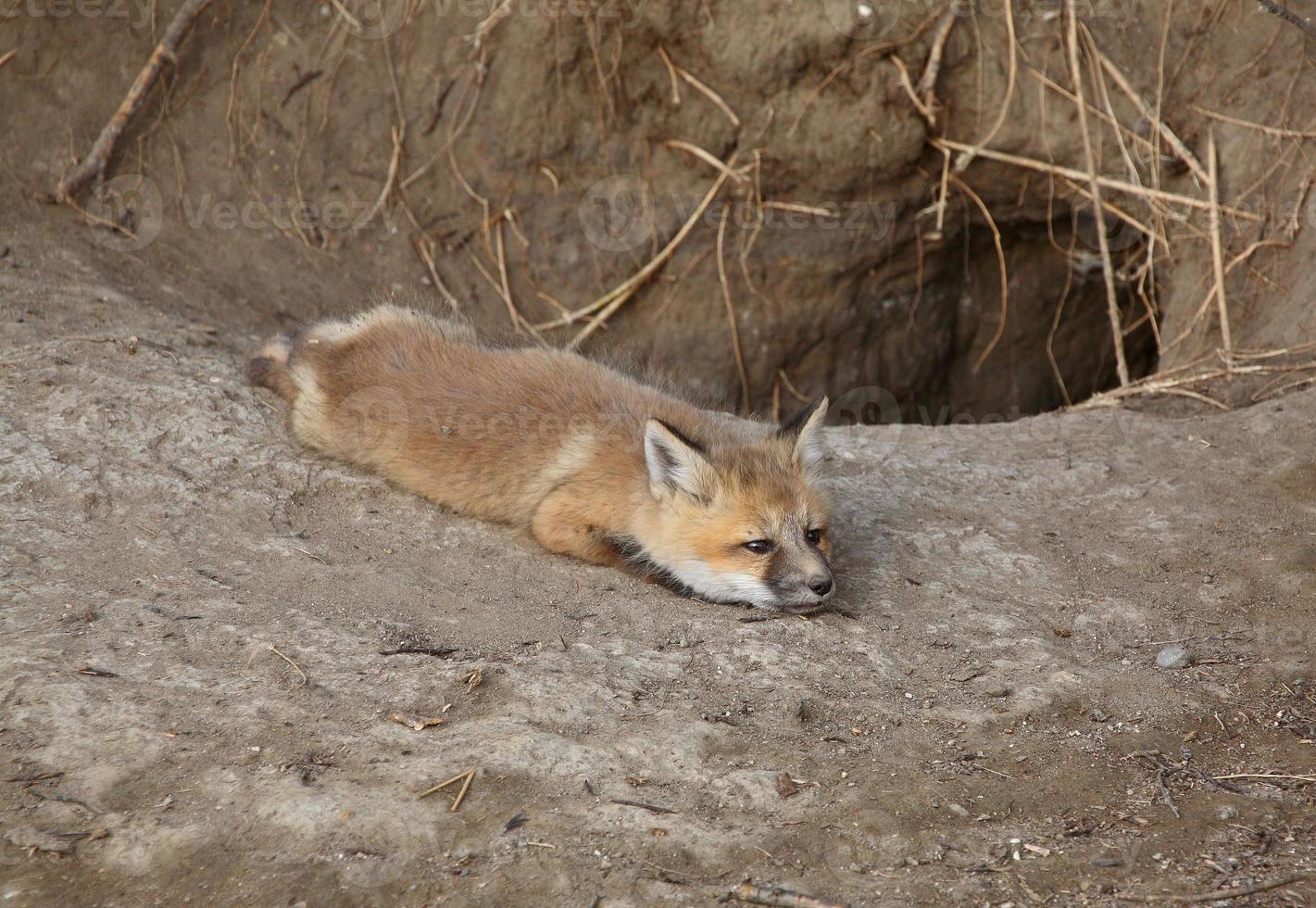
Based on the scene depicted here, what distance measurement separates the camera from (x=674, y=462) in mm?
4570

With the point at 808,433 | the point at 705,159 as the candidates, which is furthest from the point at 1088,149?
the point at 808,433

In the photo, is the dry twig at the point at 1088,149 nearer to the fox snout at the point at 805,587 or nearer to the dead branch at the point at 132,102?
the fox snout at the point at 805,587

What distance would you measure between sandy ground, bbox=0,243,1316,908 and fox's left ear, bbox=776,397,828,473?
0.46 metres

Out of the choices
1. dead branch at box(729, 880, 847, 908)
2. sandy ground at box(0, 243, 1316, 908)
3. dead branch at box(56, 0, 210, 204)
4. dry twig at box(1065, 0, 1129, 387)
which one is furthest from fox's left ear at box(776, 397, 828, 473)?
dead branch at box(56, 0, 210, 204)

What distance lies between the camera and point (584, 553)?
15.9ft

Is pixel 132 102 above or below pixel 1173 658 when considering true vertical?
above

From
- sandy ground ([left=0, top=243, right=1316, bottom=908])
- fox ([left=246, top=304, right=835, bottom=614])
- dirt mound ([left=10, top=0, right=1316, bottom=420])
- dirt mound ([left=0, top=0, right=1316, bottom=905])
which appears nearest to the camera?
sandy ground ([left=0, top=243, right=1316, bottom=908])

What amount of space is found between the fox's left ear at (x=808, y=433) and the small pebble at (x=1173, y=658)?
5.43 feet

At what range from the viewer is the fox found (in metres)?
4.54

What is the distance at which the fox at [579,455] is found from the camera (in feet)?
14.9

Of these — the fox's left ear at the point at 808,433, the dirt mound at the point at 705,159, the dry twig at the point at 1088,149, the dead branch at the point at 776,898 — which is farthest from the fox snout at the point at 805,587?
the dry twig at the point at 1088,149

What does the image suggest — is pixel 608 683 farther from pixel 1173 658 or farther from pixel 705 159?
pixel 705 159

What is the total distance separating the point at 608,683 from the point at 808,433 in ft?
5.45

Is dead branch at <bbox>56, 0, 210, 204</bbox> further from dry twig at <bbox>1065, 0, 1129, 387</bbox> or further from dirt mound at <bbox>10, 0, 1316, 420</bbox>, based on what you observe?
dry twig at <bbox>1065, 0, 1129, 387</bbox>
